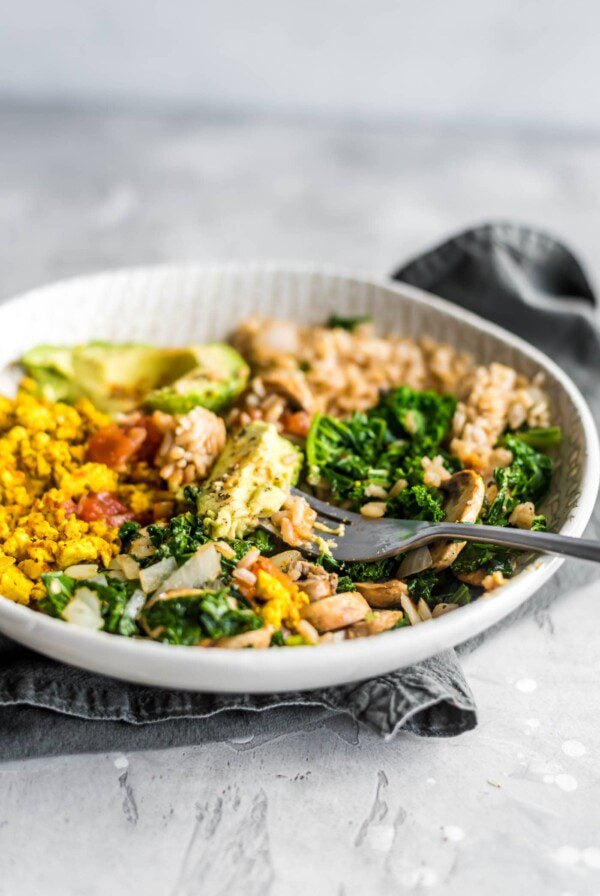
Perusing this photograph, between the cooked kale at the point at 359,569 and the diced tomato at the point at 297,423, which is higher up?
the diced tomato at the point at 297,423

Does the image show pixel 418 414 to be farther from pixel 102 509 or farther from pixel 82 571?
pixel 82 571

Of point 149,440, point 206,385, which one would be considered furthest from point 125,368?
point 149,440

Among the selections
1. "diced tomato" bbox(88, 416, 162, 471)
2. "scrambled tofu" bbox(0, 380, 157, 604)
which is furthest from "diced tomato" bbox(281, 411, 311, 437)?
"scrambled tofu" bbox(0, 380, 157, 604)

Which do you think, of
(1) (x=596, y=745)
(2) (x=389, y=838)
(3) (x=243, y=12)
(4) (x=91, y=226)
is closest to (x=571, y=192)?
(3) (x=243, y=12)

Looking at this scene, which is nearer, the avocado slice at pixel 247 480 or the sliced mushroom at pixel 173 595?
the sliced mushroom at pixel 173 595

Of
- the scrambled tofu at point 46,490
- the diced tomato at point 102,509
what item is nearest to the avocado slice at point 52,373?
the scrambled tofu at point 46,490

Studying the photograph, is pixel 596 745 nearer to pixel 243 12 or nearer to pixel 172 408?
pixel 172 408

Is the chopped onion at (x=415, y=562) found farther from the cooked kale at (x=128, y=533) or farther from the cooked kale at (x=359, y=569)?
the cooked kale at (x=128, y=533)

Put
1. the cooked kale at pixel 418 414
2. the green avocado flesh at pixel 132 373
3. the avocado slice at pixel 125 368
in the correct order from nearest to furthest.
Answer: the cooked kale at pixel 418 414, the green avocado flesh at pixel 132 373, the avocado slice at pixel 125 368
